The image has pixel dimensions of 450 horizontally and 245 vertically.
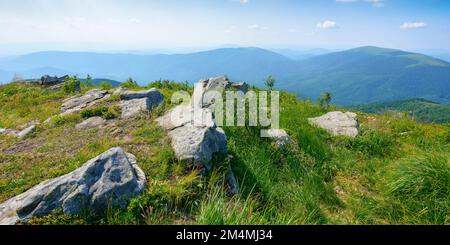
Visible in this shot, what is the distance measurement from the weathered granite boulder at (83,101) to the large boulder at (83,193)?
801 centimetres

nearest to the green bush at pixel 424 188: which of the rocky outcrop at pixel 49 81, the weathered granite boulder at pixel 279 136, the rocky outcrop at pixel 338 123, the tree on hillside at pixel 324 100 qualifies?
the weathered granite boulder at pixel 279 136

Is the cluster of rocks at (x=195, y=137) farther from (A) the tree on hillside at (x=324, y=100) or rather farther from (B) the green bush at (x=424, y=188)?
(A) the tree on hillside at (x=324, y=100)

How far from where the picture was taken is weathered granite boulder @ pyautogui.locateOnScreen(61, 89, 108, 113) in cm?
1384

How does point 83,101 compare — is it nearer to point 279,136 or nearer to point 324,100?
point 279,136

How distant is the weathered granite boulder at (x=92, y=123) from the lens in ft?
35.1

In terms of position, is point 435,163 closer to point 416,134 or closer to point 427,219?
point 427,219

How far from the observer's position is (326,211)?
7.83m

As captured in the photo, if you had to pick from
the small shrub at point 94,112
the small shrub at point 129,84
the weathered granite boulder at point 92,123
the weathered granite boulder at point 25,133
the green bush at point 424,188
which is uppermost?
the small shrub at point 129,84

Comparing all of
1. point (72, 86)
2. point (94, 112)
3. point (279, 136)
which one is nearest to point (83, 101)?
point (94, 112)

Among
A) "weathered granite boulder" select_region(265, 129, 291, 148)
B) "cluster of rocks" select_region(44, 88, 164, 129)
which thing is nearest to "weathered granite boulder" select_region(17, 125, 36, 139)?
"cluster of rocks" select_region(44, 88, 164, 129)

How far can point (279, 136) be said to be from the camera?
10.6 m

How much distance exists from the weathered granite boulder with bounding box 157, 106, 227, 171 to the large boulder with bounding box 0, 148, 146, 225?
1.49 m

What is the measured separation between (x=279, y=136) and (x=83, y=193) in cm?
662
